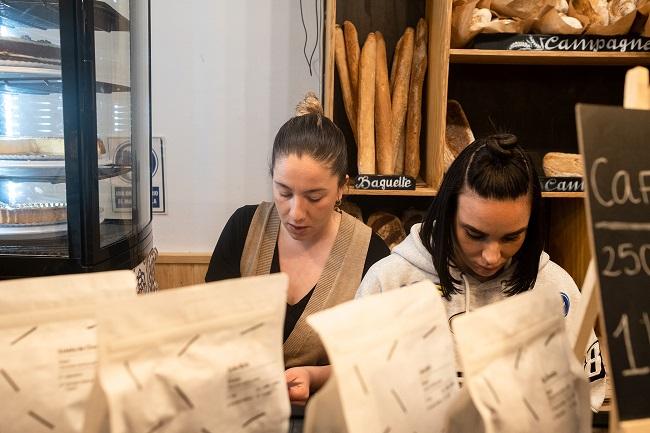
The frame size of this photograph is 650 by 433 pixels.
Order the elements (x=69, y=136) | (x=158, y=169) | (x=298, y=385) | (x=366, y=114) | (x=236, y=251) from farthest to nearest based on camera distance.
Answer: (x=158, y=169) < (x=366, y=114) < (x=236, y=251) < (x=69, y=136) < (x=298, y=385)

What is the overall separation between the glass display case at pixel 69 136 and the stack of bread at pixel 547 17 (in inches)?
41.1

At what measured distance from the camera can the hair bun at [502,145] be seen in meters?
1.14

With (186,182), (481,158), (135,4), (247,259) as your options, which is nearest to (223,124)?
(186,182)

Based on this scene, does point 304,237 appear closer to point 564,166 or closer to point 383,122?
→ point 383,122

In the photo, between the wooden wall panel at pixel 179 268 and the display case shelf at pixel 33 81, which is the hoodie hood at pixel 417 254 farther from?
the wooden wall panel at pixel 179 268

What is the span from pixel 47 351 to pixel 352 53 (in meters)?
1.64

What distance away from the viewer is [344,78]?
2.00m

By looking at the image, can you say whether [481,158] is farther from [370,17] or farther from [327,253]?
[370,17]

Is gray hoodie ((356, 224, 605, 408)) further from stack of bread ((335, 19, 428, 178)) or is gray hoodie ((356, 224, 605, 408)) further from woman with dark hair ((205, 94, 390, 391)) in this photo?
stack of bread ((335, 19, 428, 178))

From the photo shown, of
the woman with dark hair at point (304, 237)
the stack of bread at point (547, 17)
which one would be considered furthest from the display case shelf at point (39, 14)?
the stack of bread at point (547, 17)

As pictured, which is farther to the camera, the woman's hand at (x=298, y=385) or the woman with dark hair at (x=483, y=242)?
the woman's hand at (x=298, y=385)

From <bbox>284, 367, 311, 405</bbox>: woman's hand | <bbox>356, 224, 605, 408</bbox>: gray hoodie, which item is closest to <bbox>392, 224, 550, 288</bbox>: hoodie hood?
<bbox>356, 224, 605, 408</bbox>: gray hoodie

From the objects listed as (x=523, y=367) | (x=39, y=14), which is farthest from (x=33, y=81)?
(x=523, y=367)

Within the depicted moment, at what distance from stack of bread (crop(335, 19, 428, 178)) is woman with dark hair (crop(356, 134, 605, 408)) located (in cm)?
71
